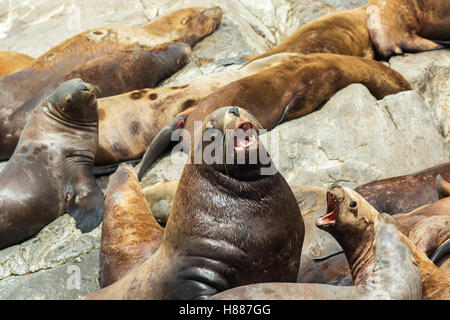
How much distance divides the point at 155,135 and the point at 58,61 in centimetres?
215

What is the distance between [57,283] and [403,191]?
3.08m

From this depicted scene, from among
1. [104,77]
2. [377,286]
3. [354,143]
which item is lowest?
[104,77]

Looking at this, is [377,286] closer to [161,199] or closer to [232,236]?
[232,236]

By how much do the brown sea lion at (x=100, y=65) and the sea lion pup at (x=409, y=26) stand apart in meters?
2.79

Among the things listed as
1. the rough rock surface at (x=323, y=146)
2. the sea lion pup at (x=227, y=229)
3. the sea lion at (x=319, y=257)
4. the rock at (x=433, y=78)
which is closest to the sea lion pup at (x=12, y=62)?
the rough rock surface at (x=323, y=146)

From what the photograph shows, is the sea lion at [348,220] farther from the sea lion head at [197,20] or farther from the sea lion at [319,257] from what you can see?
the sea lion head at [197,20]

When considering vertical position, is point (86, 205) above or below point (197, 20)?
below

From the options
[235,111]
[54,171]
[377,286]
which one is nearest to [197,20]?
[54,171]

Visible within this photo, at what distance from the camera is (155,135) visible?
26.0 ft

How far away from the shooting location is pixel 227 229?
402cm

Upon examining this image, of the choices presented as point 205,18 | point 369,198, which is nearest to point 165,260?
point 369,198

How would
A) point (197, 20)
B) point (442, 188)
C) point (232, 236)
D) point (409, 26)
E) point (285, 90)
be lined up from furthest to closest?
1. point (197, 20)
2. point (409, 26)
3. point (285, 90)
4. point (442, 188)
5. point (232, 236)

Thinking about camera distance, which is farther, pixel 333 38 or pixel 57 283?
pixel 333 38
